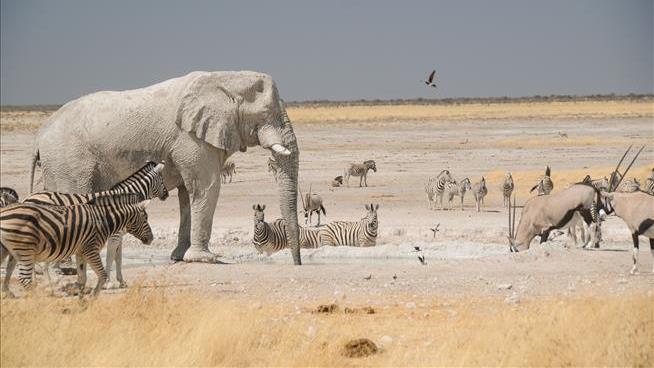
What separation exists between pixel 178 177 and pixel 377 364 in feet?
19.8

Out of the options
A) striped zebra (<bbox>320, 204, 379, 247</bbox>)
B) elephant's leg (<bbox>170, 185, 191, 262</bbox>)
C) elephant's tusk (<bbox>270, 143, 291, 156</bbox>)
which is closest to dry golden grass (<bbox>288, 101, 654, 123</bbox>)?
striped zebra (<bbox>320, 204, 379, 247</bbox>)

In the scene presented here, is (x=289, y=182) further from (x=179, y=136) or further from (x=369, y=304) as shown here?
(x=369, y=304)

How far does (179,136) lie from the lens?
13.6m

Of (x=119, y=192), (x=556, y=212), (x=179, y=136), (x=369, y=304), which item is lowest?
(x=369, y=304)

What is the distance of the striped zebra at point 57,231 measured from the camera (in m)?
9.80

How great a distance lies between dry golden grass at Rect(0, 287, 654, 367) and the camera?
796 cm

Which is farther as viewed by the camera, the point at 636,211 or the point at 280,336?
the point at 636,211

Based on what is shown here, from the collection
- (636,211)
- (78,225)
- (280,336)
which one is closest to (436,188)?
(636,211)

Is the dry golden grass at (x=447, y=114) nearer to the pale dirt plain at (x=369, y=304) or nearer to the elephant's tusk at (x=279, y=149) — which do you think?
the pale dirt plain at (x=369, y=304)

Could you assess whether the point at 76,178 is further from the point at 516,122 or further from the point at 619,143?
the point at 516,122

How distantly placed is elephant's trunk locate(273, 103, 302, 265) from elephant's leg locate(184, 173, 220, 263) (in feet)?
2.78

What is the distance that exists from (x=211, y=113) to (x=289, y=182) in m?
1.32

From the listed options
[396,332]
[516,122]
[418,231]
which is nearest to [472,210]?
[418,231]

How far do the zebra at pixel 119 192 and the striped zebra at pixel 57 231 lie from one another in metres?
0.29
